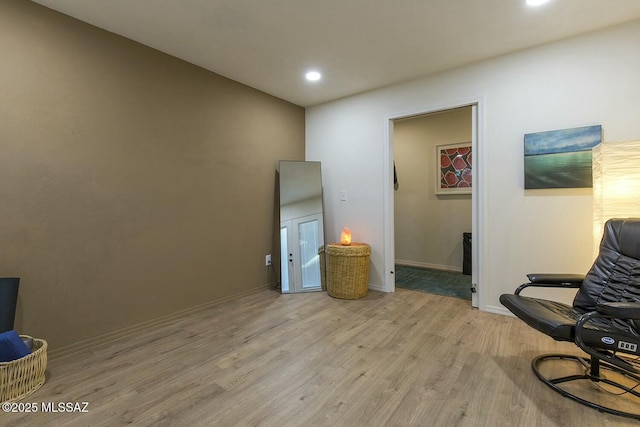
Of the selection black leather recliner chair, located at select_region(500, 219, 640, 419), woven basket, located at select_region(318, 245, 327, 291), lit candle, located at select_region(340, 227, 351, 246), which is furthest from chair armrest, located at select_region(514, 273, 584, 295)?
woven basket, located at select_region(318, 245, 327, 291)

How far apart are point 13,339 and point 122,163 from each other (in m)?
1.38

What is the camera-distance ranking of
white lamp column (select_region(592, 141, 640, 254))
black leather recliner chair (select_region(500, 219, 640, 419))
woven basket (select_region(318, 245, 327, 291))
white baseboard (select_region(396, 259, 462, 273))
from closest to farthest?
1. black leather recliner chair (select_region(500, 219, 640, 419))
2. white lamp column (select_region(592, 141, 640, 254))
3. woven basket (select_region(318, 245, 327, 291))
4. white baseboard (select_region(396, 259, 462, 273))

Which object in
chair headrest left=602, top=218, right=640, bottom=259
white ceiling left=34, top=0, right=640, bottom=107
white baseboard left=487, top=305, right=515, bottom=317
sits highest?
white ceiling left=34, top=0, right=640, bottom=107

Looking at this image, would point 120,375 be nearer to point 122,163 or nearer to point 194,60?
point 122,163

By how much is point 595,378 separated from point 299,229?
290cm

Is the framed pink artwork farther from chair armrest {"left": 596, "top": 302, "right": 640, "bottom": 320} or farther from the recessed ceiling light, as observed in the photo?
chair armrest {"left": 596, "top": 302, "right": 640, "bottom": 320}

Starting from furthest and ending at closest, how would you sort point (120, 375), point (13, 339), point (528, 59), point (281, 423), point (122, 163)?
1. point (528, 59)
2. point (122, 163)
3. point (120, 375)
4. point (13, 339)
5. point (281, 423)

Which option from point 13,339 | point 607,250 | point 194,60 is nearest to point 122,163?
point 194,60

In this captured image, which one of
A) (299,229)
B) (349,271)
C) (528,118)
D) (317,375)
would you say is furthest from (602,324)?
(299,229)

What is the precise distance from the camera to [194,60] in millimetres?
2957

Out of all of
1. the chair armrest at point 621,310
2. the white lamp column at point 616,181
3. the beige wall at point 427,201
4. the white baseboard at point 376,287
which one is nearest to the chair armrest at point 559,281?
the white lamp column at point 616,181

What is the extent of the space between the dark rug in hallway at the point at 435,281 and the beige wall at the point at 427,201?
31 centimetres

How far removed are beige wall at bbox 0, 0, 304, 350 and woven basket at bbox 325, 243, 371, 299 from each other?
992mm

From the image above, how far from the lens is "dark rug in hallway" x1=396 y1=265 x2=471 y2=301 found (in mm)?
3724
